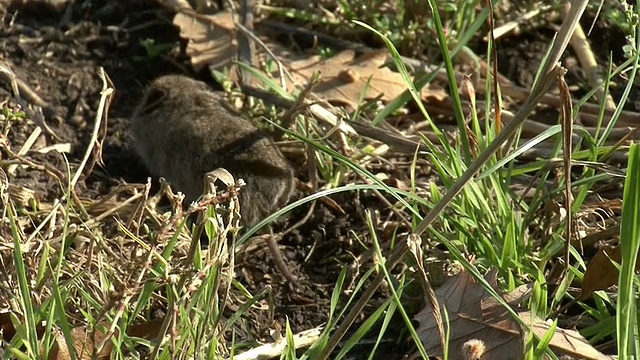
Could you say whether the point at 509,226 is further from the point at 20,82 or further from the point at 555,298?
the point at 20,82

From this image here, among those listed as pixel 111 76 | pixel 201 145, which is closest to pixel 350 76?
pixel 201 145

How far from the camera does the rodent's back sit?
13.9 ft

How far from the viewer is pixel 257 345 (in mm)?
3279

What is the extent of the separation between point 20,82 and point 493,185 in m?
2.85

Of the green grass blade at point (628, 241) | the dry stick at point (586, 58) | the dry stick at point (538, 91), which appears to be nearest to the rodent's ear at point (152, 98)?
the dry stick at point (586, 58)

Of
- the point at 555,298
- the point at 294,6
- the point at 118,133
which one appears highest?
the point at 555,298

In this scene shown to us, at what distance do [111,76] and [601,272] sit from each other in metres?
3.27

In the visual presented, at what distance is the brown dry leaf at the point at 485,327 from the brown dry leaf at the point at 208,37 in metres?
2.61

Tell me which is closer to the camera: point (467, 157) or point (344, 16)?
point (467, 157)

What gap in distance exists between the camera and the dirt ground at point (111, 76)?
13.7 ft

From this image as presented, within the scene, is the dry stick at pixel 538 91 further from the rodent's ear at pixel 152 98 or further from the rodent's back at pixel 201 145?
the rodent's ear at pixel 152 98

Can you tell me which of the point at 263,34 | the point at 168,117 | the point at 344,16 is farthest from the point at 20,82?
the point at 344,16

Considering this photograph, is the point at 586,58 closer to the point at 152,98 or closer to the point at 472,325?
the point at 152,98

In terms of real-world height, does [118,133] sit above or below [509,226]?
below
